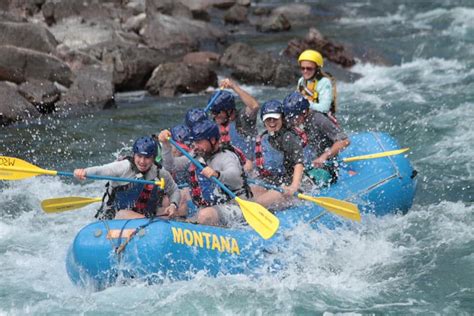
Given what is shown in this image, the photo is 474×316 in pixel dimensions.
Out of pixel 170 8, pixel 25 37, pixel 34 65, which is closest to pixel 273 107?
pixel 34 65

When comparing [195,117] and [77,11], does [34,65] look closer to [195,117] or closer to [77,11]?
[77,11]

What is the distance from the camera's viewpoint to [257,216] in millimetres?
6473

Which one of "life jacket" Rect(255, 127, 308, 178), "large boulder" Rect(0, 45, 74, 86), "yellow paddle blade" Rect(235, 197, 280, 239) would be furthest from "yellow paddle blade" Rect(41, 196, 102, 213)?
"large boulder" Rect(0, 45, 74, 86)

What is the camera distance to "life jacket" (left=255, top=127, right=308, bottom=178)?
742 cm

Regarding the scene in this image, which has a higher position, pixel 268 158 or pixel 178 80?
pixel 268 158

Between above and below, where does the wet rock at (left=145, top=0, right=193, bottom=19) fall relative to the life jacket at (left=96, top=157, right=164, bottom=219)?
below

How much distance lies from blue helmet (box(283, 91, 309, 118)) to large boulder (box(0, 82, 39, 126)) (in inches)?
235

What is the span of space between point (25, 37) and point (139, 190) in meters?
8.29

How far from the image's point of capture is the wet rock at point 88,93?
13.0 meters

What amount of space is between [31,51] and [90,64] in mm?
1280

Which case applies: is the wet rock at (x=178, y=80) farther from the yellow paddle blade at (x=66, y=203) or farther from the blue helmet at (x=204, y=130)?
the blue helmet at (x=204, y=130)

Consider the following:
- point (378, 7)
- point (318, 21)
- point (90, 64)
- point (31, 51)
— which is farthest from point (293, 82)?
point (378, 7)

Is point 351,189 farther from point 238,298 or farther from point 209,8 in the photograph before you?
point 209,8

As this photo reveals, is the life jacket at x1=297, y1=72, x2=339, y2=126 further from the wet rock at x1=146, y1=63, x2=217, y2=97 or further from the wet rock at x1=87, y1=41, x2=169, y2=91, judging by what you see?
the wet rock at x1=87, y1=41, x2=169, y2=91
